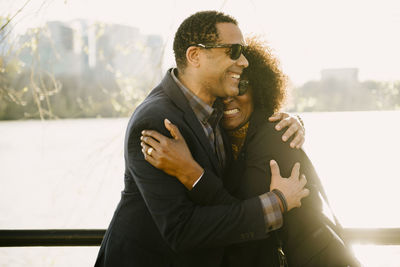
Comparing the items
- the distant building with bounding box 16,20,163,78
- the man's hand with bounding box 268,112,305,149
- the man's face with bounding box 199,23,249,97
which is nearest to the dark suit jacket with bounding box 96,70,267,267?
the man's face with bounding box 199,23,249,97

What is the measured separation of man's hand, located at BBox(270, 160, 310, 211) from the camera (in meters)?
1.75

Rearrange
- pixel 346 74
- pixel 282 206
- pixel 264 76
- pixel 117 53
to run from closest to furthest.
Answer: pixel 282 206, pixel 264 76, pixel 117 53, pixel 346 74

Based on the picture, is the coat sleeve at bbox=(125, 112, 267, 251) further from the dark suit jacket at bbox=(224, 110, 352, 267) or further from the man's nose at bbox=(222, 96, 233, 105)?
the man's nose at bbox=(222, 96, 233, 105)

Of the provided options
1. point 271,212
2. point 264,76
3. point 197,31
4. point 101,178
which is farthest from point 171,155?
point 101,178

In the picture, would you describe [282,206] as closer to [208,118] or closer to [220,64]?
[208,118]

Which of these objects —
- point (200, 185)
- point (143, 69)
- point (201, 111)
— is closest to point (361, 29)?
point (143, 69)

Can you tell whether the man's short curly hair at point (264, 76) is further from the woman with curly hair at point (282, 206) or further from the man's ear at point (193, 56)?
the man's ear at point (193, 56)

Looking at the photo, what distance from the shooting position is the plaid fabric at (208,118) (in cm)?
209

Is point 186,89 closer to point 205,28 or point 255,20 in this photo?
point 205,28

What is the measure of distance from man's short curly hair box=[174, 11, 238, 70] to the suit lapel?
0.88 feet

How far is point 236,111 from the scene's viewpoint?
2.48 metres

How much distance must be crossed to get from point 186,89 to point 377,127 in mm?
40512

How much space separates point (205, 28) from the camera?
2141mm

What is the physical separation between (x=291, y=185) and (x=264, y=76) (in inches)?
39.7
